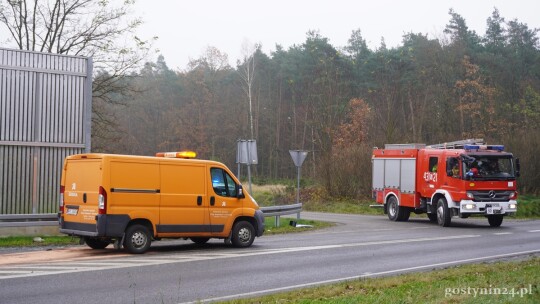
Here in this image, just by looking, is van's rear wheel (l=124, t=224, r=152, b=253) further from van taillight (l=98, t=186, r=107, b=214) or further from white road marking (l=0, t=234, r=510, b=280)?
van taillight (l=98, t=186, r=107, b=214)

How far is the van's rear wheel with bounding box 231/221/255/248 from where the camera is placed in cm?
1702

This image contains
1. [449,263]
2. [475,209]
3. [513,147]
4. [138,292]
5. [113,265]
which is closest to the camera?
[138,292]

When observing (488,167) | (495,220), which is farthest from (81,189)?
(495,220)

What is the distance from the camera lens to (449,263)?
14.5 m

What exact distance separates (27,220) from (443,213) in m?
15.0

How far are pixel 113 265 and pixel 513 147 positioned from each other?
33.1 metres

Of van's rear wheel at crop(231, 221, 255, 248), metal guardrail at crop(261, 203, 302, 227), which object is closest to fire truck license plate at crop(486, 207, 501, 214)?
metal guardrail at crop(261, 203, 302, 227)

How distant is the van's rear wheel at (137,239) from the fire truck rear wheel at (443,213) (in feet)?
45.5

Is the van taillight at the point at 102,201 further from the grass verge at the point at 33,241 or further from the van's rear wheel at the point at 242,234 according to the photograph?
the van's rear wheel at the point at 242,234

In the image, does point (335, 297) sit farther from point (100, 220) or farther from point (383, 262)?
point (100, 220)

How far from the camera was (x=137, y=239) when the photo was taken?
50.0 ft

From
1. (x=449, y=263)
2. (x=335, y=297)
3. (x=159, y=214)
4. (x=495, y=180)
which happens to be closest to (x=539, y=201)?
(x=495, y=180)
